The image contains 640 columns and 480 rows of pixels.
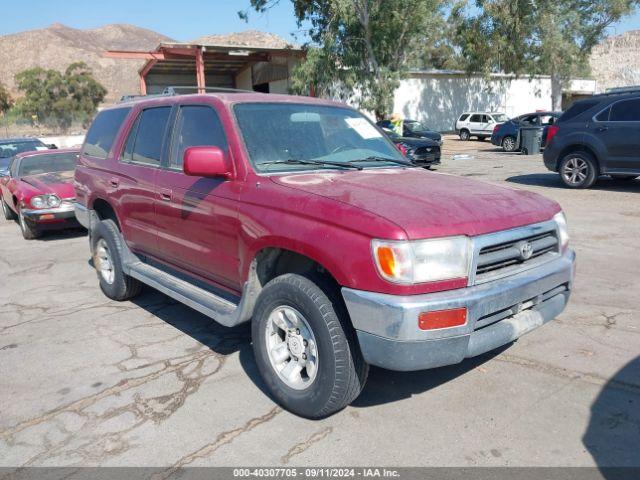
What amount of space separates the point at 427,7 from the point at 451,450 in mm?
27262

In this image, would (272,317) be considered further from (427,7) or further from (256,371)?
(427,7)

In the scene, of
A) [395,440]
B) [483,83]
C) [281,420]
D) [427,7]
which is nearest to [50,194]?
[281,420]

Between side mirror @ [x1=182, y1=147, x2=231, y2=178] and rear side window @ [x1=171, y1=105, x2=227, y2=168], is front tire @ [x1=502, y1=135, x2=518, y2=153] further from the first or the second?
side mirror @ [x1=182, y1=147, x2=231, y2=178]

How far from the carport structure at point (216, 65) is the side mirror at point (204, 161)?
25.7 m

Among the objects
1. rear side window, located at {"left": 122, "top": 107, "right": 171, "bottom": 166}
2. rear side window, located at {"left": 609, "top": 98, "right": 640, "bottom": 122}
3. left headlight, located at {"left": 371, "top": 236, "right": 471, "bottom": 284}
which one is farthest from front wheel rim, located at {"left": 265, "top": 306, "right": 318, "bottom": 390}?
rear side window, located at {"left": 609, "top": 98, "right": 640, "bottom": 122}

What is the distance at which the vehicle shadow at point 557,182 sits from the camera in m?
11.9

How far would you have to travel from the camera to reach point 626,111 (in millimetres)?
10875

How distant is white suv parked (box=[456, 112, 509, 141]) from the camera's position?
32.2 meters

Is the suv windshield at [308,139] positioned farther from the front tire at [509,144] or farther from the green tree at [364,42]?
the green tree at [364,42]

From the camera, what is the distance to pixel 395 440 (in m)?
3.23

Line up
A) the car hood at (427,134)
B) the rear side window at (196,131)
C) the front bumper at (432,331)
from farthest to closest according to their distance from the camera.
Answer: the car hood at (427,134)
the rear side window at (196,131)
the front bumper at (432,331)

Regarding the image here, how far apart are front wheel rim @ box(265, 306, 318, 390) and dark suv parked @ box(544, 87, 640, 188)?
31.7 ft

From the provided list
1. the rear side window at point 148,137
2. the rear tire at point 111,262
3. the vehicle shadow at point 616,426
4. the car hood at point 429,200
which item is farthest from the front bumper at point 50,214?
the vehicle shadow at point 616,426

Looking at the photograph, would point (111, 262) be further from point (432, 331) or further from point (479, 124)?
point (479, 124)
